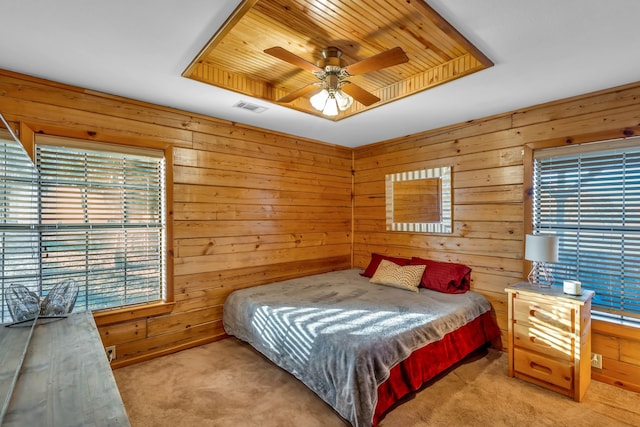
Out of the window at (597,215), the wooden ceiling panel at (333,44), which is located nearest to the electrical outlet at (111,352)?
the wooden ceiling panel at (333,44)

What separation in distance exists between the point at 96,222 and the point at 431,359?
289 centimetres

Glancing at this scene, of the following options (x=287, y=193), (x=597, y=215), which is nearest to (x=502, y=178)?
(x=597, y=215)

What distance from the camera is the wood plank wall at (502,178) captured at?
238 cm

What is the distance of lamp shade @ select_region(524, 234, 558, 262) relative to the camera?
7.79ft

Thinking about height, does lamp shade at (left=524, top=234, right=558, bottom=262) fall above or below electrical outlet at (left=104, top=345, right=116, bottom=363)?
above

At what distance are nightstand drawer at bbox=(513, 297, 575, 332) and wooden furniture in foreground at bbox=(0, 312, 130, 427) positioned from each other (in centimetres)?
270

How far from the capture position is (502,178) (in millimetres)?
3000

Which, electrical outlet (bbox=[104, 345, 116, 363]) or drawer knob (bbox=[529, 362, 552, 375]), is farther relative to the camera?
electrical outlet (bbox=[104, 345, 116, 363])

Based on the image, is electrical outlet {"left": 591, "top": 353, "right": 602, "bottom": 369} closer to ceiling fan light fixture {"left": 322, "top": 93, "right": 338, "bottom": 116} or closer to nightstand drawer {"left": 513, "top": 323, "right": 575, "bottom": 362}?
nightstand drawer {"left": 513, "top": 323, "right": 575, "bottom": 362}

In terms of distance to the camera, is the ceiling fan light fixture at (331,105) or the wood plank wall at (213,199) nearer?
the ceiling fan light fixture at (331,105)

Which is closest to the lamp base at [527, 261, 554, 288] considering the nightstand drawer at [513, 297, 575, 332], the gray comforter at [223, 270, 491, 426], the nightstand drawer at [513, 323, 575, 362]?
the nightstand drawer at [513, 297, 575, 332]

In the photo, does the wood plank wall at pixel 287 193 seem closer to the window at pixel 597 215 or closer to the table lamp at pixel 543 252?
the window at pixel 597 215

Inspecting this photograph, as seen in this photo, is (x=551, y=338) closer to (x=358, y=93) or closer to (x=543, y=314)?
(x=543, y=314)

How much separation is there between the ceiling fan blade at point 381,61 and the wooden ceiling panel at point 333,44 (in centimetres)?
21
